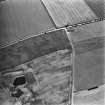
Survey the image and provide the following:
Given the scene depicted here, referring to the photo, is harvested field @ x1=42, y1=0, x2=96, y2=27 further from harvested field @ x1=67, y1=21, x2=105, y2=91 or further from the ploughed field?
the ploughed field

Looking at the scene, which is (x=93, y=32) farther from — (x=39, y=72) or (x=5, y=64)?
(x=5, y=64)

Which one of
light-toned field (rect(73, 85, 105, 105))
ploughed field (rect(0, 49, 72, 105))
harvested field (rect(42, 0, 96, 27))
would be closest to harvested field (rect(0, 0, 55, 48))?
harvested field (rect(42, 0, 96, 27))

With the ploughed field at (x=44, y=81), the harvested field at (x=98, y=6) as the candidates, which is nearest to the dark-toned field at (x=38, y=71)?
the ploughed field at (x=44, y=81)

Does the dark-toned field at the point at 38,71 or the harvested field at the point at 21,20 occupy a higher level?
the harvested field at the point at 21,20

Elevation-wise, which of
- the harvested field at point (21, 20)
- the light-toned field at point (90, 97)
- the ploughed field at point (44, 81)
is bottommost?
the light-toned field at point (90, 97)

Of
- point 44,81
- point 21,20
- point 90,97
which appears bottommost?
point 90,97

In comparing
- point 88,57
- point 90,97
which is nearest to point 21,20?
point 88,57

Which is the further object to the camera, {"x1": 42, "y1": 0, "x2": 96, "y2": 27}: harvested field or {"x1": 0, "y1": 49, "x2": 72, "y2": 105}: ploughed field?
{"x1": 42, "y1": 0, "x2": 96, "y2": 27}: harvested field

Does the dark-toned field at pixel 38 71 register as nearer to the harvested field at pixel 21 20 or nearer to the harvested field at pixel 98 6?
the harvested field at pixel 21 20

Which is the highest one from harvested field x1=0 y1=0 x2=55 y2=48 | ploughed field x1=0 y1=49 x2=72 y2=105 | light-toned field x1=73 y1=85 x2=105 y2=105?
harvested field x1=0 y1=0 x2=55 y2=48

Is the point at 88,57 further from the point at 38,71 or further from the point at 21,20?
the point at 21,20

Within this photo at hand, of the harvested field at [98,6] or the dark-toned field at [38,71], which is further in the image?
the harvested field at [98,6]
